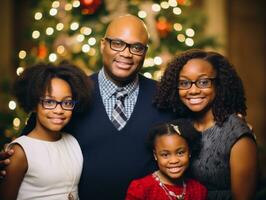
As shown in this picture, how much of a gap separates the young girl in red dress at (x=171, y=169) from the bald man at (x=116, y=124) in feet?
0.40

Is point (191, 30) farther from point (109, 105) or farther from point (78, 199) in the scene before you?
point (78, 199)

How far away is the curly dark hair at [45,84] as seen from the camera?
2859 millimetres

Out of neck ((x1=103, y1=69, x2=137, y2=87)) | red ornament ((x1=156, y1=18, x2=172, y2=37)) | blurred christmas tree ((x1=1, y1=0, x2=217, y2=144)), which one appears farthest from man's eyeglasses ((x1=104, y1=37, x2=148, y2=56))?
red ornament ((x1=156, y1=18, x2=172, y2=37))

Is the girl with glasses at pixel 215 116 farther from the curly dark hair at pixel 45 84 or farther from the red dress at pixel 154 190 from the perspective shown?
the curly dark hair at pixel 45 84

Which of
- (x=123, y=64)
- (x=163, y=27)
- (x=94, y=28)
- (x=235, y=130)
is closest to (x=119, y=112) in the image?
(x=123, y=64)

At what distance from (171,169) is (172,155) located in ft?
0.28

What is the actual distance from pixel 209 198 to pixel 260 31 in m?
4.81

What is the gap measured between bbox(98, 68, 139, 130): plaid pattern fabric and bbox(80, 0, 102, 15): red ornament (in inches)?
66.4

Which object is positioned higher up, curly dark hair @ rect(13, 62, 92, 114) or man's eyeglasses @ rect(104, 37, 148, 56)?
man's eyeglasses @ rect(104, 37, 148, 56)

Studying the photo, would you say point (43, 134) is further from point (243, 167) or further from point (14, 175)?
point (243, 167)

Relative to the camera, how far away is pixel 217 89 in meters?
3.07

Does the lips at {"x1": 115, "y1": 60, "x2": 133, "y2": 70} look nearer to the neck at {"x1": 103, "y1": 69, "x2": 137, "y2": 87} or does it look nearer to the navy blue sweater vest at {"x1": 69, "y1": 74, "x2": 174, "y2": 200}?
the neck at {"x1": 103, "y1": 69, "x2": 137, "y2": 87}

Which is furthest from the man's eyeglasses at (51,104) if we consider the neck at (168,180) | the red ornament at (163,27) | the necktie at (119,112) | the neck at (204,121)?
the red ornament at (163,27)

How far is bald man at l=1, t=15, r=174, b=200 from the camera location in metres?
3.03
